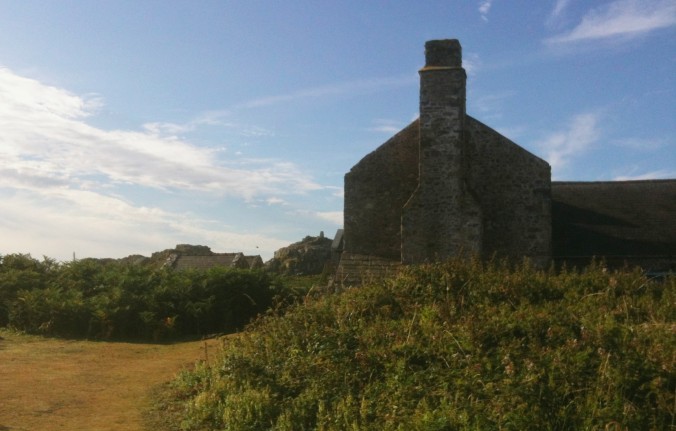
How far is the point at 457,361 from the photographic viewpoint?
8.54 metres

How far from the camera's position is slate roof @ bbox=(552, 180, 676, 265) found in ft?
67.2

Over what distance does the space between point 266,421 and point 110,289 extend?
12145 millimetres

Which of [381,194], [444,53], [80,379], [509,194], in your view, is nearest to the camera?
[80,379]

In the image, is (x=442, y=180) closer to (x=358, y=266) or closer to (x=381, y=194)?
(x=381, y=194)

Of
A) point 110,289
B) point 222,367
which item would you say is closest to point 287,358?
point 222,367

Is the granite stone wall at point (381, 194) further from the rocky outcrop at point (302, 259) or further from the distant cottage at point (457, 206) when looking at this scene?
the rocky outcrop at point (302, 259)

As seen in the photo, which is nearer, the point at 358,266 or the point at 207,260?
the point at 358,266

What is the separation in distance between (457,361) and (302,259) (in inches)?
1009

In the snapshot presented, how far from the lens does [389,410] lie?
7.78 meters

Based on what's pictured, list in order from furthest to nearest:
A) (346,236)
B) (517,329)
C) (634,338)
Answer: (346,236), (517,329), (634,338)

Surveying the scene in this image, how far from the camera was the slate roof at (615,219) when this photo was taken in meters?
20.5

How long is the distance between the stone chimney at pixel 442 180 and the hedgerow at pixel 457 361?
6.30 m

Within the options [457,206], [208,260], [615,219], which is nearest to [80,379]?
[457,206]

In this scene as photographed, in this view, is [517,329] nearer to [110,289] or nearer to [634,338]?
[634,338]
